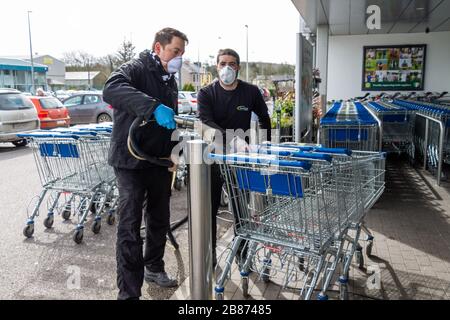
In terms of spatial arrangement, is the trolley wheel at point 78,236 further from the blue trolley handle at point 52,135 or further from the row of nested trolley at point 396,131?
the row of nested trolley at point 396,131

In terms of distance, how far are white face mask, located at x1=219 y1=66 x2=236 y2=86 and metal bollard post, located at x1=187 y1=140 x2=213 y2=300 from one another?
5.53ft

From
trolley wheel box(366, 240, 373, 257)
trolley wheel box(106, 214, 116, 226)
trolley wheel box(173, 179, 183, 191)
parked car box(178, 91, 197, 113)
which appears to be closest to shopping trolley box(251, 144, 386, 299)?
trolley wheel box(366, 240, 373, 257)

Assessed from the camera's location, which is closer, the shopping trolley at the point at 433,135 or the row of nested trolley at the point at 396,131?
the row of nested trolley at the point at 396,131

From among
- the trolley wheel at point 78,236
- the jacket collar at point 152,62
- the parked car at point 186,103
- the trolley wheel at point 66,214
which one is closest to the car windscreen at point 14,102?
the trolley wheel at point 66,214

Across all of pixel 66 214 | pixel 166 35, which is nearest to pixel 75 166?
pixel 66 214

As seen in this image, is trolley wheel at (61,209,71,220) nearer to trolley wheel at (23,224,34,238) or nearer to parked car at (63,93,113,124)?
trolley wheel at (23,224,34,238)

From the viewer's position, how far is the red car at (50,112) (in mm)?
13180

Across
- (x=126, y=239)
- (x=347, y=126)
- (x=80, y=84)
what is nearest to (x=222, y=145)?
(x=126, y=239)

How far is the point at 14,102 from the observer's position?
1187 centimetres

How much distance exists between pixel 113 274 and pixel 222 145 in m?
1.53

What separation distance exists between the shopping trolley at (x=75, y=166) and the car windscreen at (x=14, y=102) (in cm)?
762

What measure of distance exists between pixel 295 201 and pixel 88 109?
1492 cm

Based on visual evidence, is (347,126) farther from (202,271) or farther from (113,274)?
(202,271)
